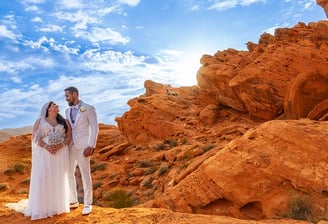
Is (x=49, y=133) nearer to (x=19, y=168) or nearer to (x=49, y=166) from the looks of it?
(x=49, y=166)

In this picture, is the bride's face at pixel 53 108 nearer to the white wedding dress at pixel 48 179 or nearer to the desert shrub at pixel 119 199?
the white wedding dress at pixel 48 179

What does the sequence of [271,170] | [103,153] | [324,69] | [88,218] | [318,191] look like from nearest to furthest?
[88,218]
[318,191]
[271,170]
[324,69]
[103,153]

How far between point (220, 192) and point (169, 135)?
608 inches

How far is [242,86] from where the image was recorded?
21875 millimetres

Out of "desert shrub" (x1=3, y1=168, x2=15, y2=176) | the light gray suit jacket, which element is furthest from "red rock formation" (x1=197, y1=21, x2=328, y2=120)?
"desert shrub" (x1=3, y1=168, x2=15, y2=176)

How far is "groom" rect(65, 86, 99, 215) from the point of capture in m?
6.99

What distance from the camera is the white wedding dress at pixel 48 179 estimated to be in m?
6.77

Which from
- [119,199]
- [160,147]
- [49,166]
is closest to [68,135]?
[49,166]

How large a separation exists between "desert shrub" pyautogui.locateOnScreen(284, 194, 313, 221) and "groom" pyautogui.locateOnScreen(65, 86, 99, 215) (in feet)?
14.3

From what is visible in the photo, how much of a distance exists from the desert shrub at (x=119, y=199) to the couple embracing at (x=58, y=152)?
6.47 metres

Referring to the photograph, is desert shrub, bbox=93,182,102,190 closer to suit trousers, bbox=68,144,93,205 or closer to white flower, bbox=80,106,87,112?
suit trousers, bbox=68,144,93,205

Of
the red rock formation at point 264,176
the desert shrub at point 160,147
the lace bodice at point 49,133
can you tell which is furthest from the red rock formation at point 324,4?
the lace bodice at point 49,133

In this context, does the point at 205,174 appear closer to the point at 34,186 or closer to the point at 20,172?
the point at 34,186

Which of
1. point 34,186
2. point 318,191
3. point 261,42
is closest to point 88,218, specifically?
point 34,186
